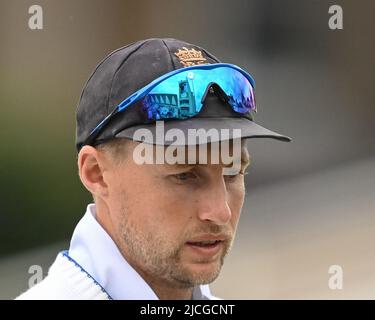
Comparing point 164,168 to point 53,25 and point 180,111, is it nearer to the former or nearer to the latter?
point 180,111

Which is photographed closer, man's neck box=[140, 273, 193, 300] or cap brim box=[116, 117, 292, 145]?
cap brim box=[116, 117, 292, 145]

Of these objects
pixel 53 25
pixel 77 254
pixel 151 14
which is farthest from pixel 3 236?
pixel 77 254

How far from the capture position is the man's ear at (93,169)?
1.53 metres

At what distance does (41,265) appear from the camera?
3.46 meters

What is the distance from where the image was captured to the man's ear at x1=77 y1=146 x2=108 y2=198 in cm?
153

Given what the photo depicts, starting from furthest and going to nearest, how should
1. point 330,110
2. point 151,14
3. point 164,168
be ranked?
point 330,110 → point 151,14 → point 164,168

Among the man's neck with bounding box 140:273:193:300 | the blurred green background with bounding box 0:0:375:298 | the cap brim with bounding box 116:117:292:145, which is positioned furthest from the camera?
the blurred green background with bounding box 0:0:375:298

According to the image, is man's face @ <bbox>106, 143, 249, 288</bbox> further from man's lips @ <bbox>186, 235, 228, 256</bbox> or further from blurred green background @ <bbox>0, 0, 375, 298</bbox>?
blurred green background @ <bbox>0, 0, 375, 298</bbox>

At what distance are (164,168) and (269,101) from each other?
285 cm

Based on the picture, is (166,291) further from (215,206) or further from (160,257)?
(215,206)

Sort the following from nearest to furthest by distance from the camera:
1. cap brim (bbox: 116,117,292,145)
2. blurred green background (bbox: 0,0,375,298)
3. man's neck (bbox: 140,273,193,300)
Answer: cap brim (bbox: 116,117,292,145)
man's neck (bbox: 140,273,193,300)
blurred green background (bbox: 0,0,375,298)

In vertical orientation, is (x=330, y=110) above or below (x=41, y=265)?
above

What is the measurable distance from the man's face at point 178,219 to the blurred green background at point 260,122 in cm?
199

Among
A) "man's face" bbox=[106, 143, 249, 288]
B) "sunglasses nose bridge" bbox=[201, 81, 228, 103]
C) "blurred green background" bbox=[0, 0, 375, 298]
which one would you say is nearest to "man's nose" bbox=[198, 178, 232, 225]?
"man's face" bbox=[106, 143, 249, 288]
